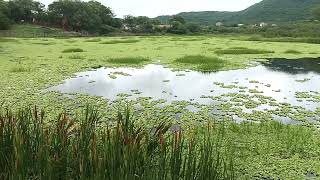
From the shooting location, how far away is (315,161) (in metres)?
5.56

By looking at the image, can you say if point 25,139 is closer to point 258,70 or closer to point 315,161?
point 315,161

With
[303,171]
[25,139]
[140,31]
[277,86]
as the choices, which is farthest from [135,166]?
[140,31]

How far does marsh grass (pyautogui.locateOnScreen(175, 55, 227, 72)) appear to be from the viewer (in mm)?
15461

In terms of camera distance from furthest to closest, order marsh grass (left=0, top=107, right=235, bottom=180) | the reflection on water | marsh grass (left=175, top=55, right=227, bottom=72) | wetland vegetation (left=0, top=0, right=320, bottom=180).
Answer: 1. the reflection on water
2. marsh grass (left=175, top=55, right=227, bottom=72)
3. wetland vegetation (left=0, top=0, right=320, bottom=180)
4. marsh grass (left=0, top=107, right=235, bottom=180)

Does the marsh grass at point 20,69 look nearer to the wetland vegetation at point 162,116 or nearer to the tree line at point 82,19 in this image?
the wetland vegetation at point 162,116

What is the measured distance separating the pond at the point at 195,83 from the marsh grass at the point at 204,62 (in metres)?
Answer: 0.80

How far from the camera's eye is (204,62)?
17094 mm

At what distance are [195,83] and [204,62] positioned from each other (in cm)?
506

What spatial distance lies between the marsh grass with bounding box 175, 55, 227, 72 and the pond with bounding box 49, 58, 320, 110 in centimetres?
80

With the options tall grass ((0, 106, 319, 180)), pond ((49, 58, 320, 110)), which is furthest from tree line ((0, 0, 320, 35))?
tall grass ((0, 106, 319, 180))

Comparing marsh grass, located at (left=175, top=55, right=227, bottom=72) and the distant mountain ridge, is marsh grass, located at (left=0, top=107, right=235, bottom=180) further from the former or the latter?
the distant mountain ridge

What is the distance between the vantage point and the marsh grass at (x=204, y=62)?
15.5 meters

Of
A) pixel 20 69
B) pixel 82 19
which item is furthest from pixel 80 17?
pixel 20 69

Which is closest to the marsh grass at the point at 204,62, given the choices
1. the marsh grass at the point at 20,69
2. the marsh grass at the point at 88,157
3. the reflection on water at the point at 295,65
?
the reflection on water at the point at 295,65
